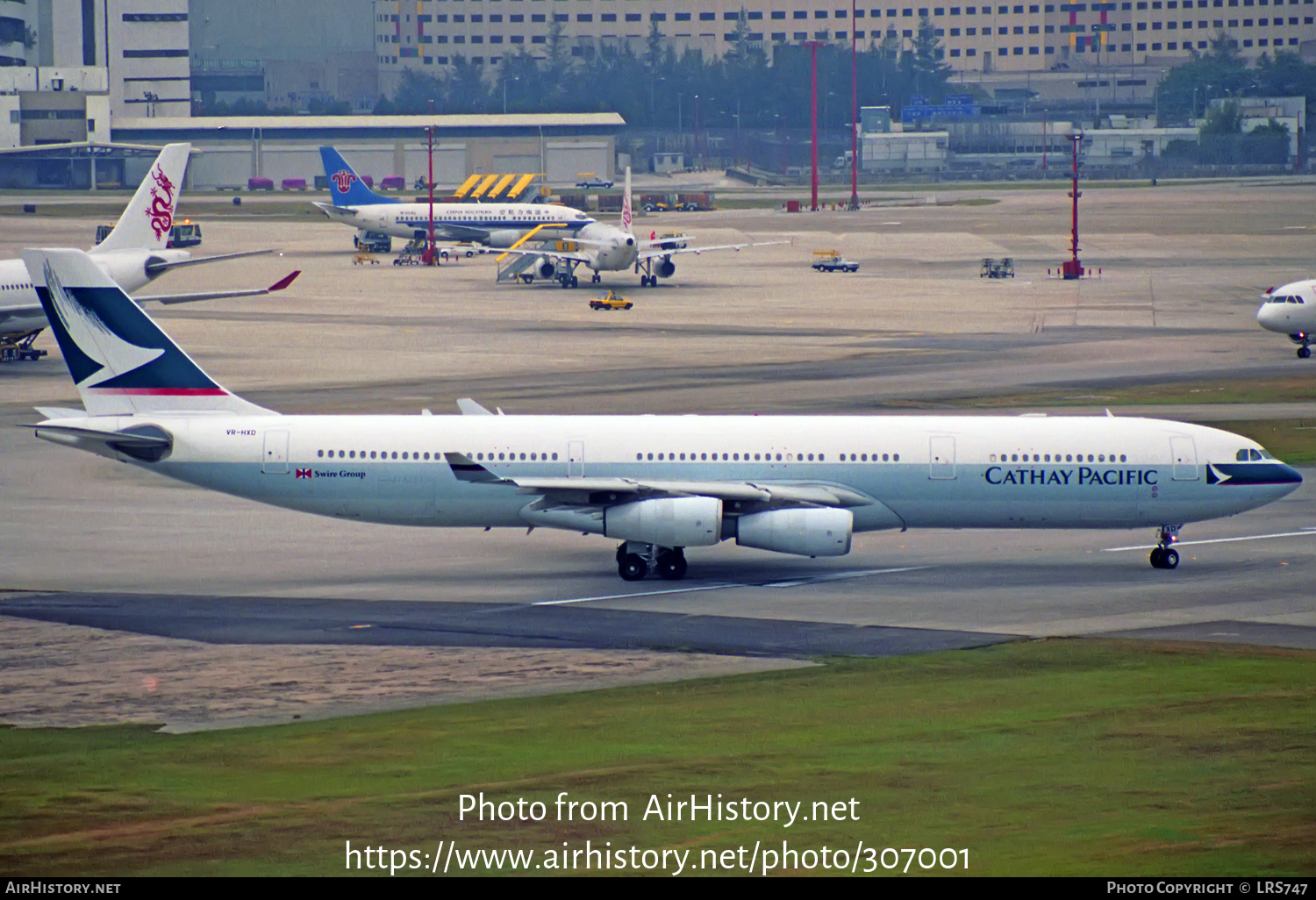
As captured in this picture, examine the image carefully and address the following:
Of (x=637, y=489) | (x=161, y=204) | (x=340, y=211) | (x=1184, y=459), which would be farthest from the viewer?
(x=340, y=211)

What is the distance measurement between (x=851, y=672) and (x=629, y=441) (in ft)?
41.9

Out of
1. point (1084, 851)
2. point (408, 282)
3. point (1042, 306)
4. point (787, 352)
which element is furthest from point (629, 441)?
point (408, 282)

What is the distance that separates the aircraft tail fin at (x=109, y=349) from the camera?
153 ft

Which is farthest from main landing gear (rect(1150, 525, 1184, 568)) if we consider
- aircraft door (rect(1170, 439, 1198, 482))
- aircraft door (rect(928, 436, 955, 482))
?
aircraft door (rect(928, 436, 955, 482))

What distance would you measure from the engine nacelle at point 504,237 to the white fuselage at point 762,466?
11306cm

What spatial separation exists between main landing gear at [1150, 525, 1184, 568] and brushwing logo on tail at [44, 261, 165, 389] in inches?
1060

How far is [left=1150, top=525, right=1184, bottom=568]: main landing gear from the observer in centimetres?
4684

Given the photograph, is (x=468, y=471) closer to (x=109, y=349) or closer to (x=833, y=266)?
(x=109, y=349)

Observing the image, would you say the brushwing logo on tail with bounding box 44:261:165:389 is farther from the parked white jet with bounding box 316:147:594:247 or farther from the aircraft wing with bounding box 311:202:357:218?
the aircraft wing with bounding box 311:202:357:218

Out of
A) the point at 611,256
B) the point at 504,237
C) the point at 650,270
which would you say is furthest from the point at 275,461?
the point at 504,237

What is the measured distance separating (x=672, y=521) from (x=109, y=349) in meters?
15.7

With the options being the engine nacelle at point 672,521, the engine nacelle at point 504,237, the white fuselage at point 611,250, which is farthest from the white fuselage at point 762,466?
the engine nacelle at point 504,237

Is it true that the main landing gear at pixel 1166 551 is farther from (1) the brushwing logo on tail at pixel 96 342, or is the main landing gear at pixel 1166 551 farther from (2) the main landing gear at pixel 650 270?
(2) the main landing gear at pixel 650 270

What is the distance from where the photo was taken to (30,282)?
8206 centimetres
